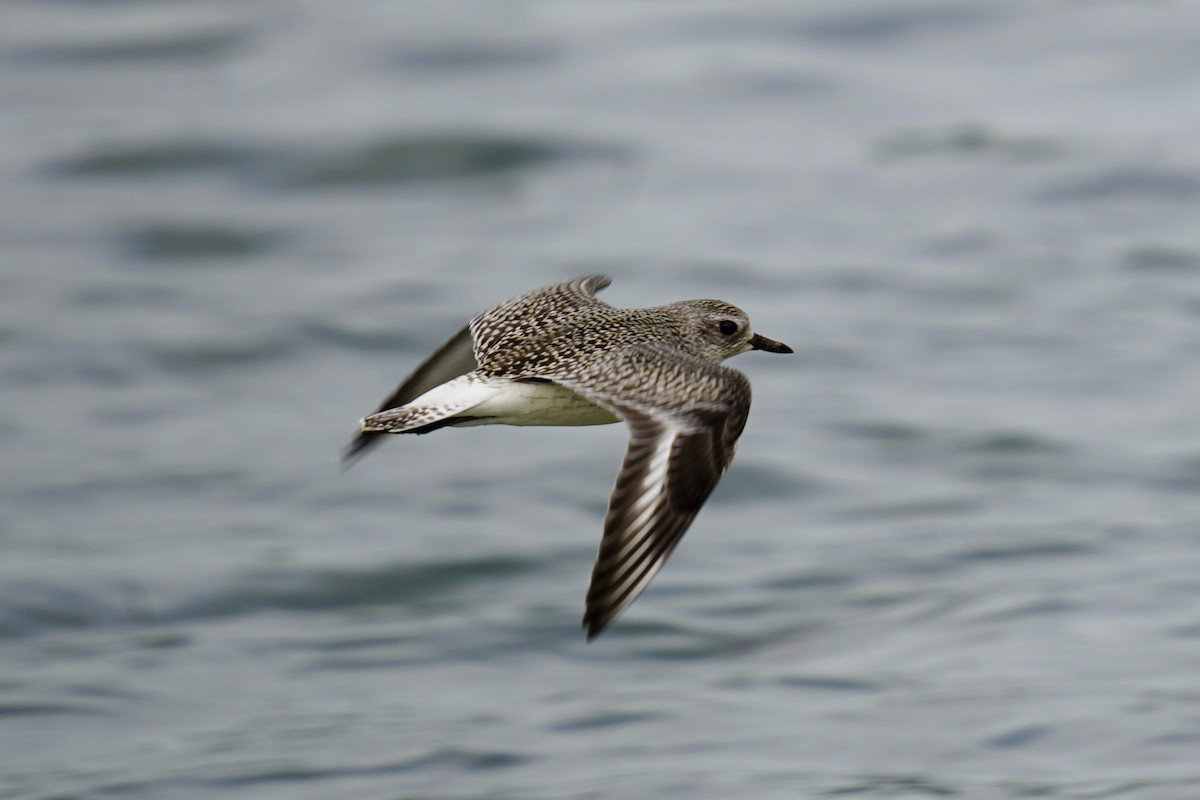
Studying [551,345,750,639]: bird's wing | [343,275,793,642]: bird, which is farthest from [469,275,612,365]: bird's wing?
[551,345,750,639]: bird's wing

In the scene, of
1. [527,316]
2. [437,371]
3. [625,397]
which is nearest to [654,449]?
[625,397]

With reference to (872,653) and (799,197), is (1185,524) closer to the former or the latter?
(872,653)

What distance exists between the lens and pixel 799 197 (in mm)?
23516

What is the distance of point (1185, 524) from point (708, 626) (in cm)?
390

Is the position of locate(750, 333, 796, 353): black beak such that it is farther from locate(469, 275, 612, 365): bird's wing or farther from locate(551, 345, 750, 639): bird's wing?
locate(551, 345, 750, 639): bird's wing

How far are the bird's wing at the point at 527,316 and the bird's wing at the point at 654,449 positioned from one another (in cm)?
63

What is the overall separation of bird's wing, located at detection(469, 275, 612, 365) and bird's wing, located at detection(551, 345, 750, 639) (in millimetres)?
628

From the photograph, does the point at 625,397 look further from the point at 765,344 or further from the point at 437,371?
the point at 437,371

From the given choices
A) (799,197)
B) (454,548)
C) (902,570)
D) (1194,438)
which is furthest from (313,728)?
(799,197)

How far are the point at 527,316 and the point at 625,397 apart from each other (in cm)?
140

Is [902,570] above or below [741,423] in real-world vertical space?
below

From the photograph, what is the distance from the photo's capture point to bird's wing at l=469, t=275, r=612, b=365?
867cm

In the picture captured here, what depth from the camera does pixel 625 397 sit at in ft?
25.1

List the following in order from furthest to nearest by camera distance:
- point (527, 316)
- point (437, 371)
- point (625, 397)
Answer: point (437, 371), point (527, 316), point (625, 397)
